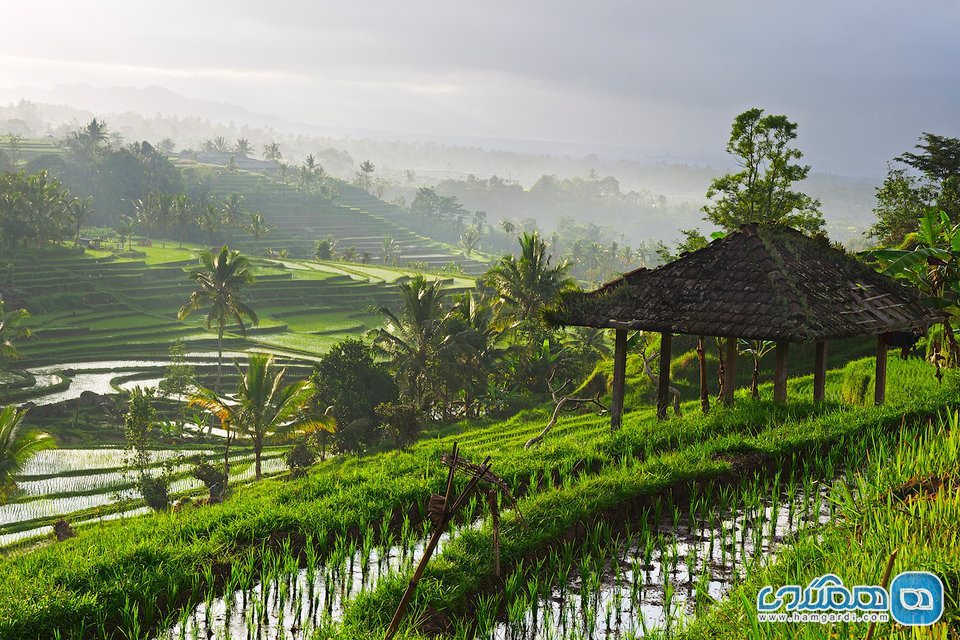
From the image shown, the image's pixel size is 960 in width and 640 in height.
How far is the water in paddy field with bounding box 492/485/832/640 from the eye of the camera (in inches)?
181

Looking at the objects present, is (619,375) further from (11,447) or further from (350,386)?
(350,386)

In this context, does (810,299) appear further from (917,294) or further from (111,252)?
(111,252)

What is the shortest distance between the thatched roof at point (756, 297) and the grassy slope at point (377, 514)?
1.04 metres

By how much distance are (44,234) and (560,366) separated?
38.6 metres

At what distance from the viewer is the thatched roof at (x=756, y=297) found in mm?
9094

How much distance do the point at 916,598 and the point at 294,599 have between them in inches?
142

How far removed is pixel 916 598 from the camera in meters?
2.95

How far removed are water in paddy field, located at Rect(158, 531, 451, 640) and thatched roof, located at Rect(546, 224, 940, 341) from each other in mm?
4813

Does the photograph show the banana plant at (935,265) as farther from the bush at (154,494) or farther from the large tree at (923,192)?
the large tree at (923,192)

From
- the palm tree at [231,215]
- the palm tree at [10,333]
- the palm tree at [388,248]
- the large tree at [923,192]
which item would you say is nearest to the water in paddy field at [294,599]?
the large tree at [923,192]

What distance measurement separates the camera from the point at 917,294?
11.2m

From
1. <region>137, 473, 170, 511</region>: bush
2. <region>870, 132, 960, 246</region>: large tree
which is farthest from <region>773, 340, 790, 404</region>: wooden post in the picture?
<region>870, 132, 960, 246</region>: large tree

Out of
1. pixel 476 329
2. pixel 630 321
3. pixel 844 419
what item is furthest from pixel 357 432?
pixel 844 419

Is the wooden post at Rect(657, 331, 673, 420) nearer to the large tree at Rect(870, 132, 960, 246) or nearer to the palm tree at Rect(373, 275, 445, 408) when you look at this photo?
the palm tree at Rect(373, 275, 445, 408)
